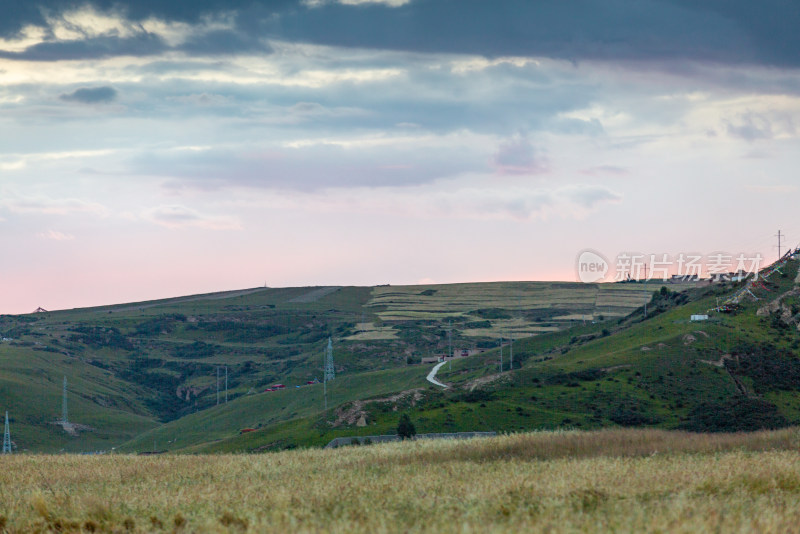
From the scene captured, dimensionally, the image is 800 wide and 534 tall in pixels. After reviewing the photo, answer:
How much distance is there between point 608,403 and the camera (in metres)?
128

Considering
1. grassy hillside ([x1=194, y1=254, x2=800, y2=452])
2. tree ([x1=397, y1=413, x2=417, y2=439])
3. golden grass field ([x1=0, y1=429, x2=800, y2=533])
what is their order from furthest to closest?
grassy hillside ([x1=194, y1=254, x2=800, y2=452]), tree ([x1=397, y1=413, x2=417, y2=439]), golden grass field ([x1=0, y1=429, x2=800, y2=533])

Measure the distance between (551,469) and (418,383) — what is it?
154 m

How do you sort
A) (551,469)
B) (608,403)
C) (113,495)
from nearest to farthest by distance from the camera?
(113,495)
(551,469)
(608,403)

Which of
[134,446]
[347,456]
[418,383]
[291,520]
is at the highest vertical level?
[291,520]

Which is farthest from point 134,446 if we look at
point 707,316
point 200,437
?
point 707,316

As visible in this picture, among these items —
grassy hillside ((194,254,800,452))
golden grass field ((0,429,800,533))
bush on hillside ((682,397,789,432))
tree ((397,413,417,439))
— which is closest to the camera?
golden grass field ((0,429,800,533))

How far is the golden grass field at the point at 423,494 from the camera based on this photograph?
24203mm

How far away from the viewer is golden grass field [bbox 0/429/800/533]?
79.4ft

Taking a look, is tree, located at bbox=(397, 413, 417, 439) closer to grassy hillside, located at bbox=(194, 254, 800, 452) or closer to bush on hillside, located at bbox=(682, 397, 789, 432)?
grassy hillside, located at bbox=(194, 254, 800, 452)

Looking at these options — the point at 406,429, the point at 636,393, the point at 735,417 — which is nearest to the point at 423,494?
the point at 406,429

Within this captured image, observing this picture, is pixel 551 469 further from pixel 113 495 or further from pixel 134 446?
pixel 134 446

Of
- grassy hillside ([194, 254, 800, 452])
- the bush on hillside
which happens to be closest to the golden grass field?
the bush on hillside

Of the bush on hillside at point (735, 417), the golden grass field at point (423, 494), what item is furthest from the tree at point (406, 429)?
the golden grass field at point (423, 494)

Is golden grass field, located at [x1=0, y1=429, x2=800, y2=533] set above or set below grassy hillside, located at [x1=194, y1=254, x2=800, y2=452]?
above
